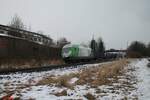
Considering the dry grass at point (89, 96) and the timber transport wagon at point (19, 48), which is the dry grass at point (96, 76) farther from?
the timber transport wagon at point (19, 48)

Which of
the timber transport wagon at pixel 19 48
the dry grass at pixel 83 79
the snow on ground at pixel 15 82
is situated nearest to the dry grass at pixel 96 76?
the dry grass at pixel 83 79

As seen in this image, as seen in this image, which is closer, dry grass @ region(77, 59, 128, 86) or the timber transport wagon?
dry grass @ region(77, 59, 128, 86)

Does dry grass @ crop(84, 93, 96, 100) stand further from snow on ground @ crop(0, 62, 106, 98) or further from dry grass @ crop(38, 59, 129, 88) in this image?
snow on ground @ crop(0, 62, 106, 98)

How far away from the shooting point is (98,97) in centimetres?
816

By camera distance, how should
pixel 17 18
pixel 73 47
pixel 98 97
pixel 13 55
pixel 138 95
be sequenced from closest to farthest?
pixel 98 97 → pixel 138 95 → pixel 13 55 → pixel 73 47 → pixel 17 18

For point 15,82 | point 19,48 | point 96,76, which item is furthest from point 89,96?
point 19,48

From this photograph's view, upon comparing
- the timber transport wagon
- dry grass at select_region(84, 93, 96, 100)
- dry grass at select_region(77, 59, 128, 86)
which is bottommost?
dry grass at select_region(84, 93, 96, 100)

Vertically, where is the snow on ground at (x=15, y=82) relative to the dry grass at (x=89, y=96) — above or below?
above

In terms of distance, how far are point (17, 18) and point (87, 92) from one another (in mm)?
65606

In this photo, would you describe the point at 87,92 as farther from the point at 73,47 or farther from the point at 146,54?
the point at 146,54

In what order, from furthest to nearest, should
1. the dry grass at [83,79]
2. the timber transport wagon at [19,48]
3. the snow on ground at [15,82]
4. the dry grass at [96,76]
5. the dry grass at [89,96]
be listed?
1. the timber transport wagon at [19,48]
2. the dry grass at [96,76]
3. the dry grass at [83,79]
4. the snow on ground at [15,82]
5. the dry grass at [89,96]

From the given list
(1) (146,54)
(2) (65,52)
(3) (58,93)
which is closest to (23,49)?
(2) (65,52)

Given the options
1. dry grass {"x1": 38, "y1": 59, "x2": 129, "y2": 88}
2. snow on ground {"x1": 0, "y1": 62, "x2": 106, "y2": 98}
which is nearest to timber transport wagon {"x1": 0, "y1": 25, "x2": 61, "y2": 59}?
snow on ground {"x1": 0, "y1": 62, "x2": 106, "y2": 98}

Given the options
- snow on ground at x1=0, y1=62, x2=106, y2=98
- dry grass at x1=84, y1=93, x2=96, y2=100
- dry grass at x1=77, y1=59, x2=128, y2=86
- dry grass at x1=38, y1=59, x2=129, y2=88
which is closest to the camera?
dry grass at x1=84, y1=93, x2=96, y2=100
